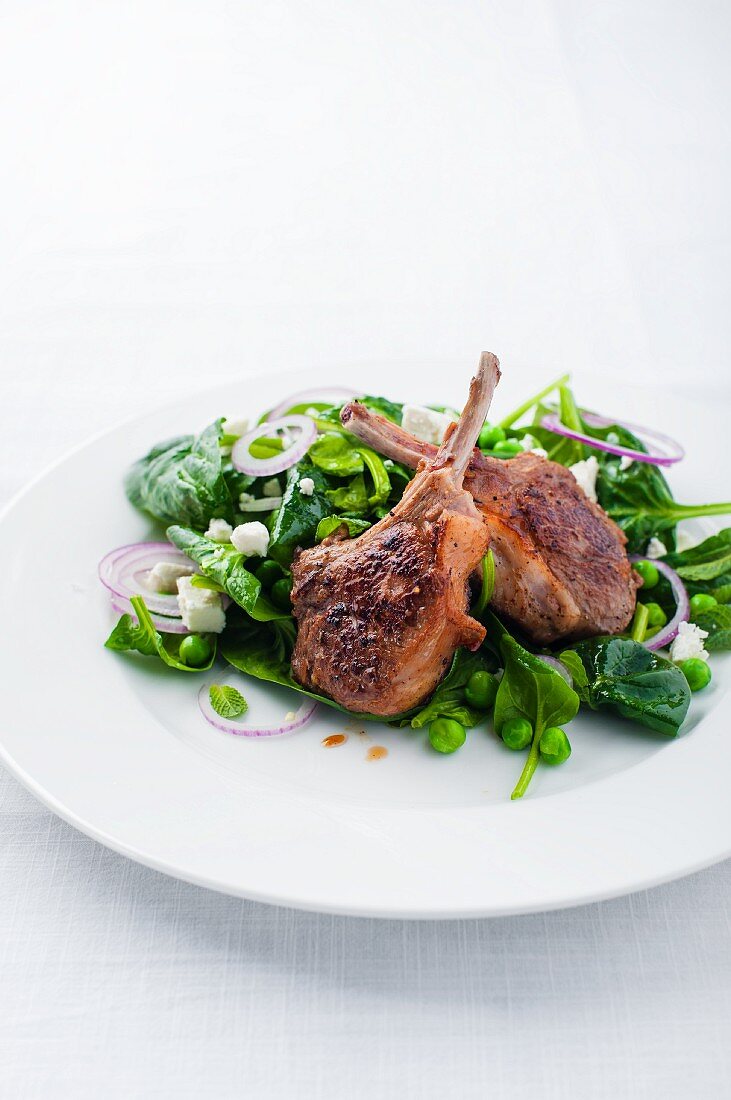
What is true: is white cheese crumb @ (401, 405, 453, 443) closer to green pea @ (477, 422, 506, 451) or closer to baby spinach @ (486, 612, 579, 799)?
green pea @ (477, 422, 506, 451)

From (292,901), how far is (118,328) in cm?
676

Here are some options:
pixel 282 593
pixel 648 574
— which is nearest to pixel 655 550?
pixel 648 574

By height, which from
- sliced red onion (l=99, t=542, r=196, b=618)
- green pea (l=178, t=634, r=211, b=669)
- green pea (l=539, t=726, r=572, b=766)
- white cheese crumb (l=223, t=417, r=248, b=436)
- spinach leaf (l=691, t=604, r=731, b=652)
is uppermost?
white cheese crumb (l=223, t=417, r=248, b=436)

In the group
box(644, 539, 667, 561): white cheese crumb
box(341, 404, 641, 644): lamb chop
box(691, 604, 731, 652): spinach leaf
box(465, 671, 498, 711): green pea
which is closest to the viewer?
box(465, 671, 498, 711): green pea

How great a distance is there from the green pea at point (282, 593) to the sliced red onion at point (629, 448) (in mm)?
2054

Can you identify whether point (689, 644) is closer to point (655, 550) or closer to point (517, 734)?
point (655, 550)

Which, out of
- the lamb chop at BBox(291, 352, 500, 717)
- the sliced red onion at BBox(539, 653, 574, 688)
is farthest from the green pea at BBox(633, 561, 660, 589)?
the lamb chop at BBox(291, 352, 500, 717)

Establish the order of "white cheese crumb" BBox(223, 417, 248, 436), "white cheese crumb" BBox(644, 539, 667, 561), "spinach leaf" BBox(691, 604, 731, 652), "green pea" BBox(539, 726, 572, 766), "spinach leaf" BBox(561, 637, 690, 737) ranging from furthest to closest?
"white cheese crumb" BBox(223, 417, 248, 436) < "white cheese crumb" BBox(644, 539, 667, 561) < "spinach leaf" BBox(691, 604, 731, 652) < "spinach leaf" BBox(561, 637, 690, 737) < "green pea" BBox(539, 726, 572, 766)

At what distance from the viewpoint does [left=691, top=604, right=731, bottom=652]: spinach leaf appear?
16.7 ft

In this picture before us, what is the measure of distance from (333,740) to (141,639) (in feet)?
3.49

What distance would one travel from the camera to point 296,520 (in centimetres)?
527

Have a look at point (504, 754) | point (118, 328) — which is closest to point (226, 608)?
point (504, 754)

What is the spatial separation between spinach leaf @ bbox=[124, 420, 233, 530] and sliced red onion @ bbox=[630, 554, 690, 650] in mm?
2280

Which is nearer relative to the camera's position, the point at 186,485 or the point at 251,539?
the point at 251,539
